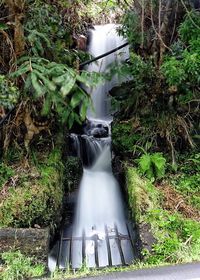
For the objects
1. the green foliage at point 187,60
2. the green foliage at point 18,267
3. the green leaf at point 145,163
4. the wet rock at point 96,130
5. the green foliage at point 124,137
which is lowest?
the green foliage at point 18,267

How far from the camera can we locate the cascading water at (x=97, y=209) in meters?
4.50

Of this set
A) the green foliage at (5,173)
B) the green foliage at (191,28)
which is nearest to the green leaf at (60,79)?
the green foliage at (5,173)

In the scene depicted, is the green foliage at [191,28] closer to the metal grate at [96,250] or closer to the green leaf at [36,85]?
the green leaf at [36,85]

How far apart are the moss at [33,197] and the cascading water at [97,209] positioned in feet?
1.59

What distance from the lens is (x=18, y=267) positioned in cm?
380

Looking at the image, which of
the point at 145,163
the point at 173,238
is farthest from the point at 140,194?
the point at 173,238

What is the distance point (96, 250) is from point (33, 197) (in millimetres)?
1088

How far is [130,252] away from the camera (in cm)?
455

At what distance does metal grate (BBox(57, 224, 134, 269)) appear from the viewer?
4.34m

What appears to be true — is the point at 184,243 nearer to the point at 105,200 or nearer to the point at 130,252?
the point at 130,252

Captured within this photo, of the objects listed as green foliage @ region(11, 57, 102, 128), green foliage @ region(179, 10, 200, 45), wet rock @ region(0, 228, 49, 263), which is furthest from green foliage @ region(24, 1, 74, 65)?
wet rock @ region(0, 228, 49, 263)

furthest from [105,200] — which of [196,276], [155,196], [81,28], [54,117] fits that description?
[81,28]

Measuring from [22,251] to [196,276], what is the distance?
216 cm

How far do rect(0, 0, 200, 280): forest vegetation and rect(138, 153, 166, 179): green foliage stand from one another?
0.02 metres
